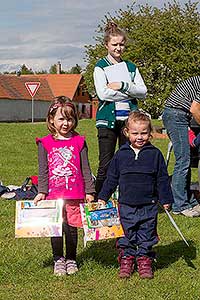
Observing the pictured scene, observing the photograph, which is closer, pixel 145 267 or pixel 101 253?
pixel 145 267

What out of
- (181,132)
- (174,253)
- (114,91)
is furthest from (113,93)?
(174,253)

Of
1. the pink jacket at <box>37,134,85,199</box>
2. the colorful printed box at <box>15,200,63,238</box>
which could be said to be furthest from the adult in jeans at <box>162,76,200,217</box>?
the colorful printed box at <box>15,200,63,238</box>

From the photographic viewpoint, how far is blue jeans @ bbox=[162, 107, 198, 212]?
767cm

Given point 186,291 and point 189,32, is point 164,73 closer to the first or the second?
point 189,32

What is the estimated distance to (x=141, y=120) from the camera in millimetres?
5039

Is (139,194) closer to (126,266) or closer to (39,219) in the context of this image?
(126,266)

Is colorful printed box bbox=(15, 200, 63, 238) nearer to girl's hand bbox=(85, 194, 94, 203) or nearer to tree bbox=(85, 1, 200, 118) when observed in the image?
girl's hand bbox=(85, 194, 94, 203)

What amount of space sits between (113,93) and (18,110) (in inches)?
2395

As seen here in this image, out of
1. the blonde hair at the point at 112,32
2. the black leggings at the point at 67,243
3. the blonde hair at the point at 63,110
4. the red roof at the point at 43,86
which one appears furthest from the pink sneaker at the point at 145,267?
the red roof at the point at 43,86

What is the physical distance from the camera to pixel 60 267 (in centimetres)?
505

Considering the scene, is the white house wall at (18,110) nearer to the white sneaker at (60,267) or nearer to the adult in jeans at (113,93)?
the adult in jeans at (113,93)

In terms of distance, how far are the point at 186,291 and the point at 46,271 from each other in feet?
4.05

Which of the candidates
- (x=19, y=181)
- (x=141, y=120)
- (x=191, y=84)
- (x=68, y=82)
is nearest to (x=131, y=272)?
(x=141, y=120)

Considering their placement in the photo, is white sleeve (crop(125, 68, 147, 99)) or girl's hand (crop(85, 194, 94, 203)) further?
white sleeve (crop(125, 68, 147, 99))
